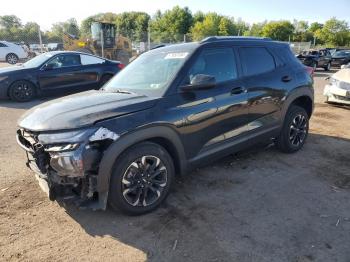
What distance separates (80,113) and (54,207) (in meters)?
1.21

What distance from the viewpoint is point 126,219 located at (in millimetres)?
3678

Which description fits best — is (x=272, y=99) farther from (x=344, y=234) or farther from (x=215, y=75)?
(x=344, y=234)

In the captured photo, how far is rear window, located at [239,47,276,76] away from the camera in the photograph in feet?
15.6

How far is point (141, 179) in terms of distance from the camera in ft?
11.9

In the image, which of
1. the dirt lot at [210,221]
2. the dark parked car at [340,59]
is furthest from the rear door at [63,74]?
the dark parked car at [340,59]

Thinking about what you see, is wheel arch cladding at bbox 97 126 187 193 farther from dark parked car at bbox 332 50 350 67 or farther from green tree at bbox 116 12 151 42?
green tree at bbox 116 12 151 42

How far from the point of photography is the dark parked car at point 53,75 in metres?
10.1

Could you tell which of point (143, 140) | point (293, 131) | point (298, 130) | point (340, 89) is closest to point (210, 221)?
point (143, 140)

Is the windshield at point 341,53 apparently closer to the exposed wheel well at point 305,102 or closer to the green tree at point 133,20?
the exposed wheel well at point 305,102

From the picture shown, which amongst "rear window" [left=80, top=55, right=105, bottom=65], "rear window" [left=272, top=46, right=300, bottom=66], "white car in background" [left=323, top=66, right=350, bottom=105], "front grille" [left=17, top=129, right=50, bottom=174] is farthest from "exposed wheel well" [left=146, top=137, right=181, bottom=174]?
"rear window" [left=80, top=55, right=105, bottom=65]

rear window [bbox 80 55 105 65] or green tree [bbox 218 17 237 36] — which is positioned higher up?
green tree [bbox 218 17 237 36]

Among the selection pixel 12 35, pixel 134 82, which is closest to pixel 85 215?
pixel 134 82

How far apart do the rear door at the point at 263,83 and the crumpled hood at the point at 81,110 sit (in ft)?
5.32

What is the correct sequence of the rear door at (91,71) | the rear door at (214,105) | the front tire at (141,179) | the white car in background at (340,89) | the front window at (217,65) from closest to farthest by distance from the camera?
the front tire at (141,179) < the rear door at (214,105) < the front window at (217,65) < the white car in background at (340,89) < the rear door at (91,71)
